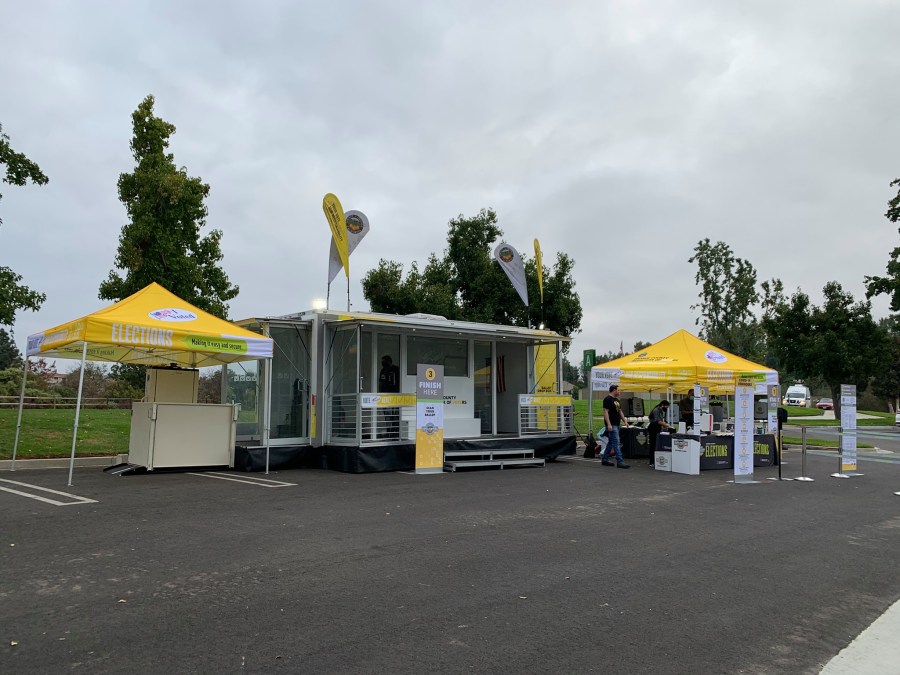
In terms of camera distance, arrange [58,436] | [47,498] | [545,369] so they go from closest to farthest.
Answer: [47,498] → [58,436] → [545,369]

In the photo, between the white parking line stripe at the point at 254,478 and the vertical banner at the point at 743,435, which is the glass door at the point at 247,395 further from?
the vertical banner at the point at 743,435

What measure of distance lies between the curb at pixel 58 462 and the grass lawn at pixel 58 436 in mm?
499

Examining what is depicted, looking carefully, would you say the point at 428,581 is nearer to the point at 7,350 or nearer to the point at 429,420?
the point at 429,420

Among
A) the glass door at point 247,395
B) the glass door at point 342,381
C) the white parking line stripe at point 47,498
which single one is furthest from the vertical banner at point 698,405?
the white parking line stripe at point 47,498

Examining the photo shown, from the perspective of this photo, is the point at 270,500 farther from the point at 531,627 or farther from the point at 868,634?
the point at 868,634

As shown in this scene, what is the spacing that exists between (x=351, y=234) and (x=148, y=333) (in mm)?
6337

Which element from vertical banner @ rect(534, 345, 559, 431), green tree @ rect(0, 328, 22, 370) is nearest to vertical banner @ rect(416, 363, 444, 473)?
vertical banner @ rect(534, 345, 559, 431)

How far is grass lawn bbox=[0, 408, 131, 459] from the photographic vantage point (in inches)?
523

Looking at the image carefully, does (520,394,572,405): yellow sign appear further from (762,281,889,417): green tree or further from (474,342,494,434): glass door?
(762,281,889,417): green tree

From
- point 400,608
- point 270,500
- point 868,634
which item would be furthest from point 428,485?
point 868,634

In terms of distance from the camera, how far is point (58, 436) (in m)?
15.0

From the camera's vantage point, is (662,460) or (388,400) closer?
(388,400)

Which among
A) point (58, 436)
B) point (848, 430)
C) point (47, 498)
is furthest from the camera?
point (58, 436)

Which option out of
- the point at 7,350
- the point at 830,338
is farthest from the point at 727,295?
the point at 7,350
